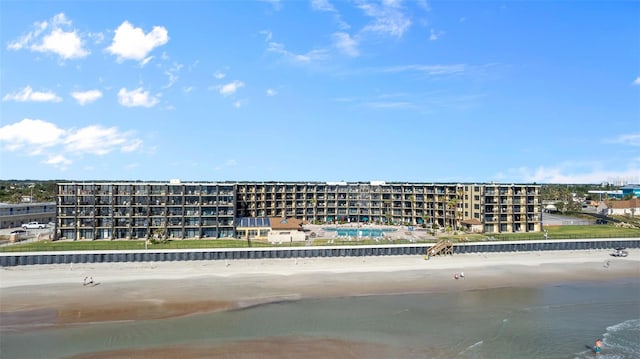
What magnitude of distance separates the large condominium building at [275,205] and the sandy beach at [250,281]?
74.0 ft

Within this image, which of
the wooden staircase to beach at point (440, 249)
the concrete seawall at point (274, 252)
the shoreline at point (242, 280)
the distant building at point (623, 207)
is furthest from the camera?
the distant building at point (623, 207)

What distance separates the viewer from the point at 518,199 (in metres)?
112

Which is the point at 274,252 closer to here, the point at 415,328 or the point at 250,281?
the point at 250,281

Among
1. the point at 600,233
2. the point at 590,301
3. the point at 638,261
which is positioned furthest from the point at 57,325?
the point at 600,233

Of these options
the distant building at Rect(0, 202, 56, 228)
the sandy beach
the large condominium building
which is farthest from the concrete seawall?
the distant building at Rect(0, 202, 56, 228)

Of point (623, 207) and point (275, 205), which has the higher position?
point (275, 205)

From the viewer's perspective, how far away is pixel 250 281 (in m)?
66.6

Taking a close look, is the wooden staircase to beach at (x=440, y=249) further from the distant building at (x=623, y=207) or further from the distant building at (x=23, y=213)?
the distant building at (x=23, y=213)

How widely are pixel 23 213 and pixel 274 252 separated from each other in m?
81.6

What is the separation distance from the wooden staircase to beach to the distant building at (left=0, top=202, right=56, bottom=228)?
104278 millimetres

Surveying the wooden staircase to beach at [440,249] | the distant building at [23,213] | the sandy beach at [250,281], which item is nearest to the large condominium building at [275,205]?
the sandy beach at [250,281]

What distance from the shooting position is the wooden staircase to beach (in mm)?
85062

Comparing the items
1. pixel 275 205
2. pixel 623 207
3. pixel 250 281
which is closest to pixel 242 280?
pixel 250 281

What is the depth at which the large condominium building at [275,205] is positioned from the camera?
96438mm
